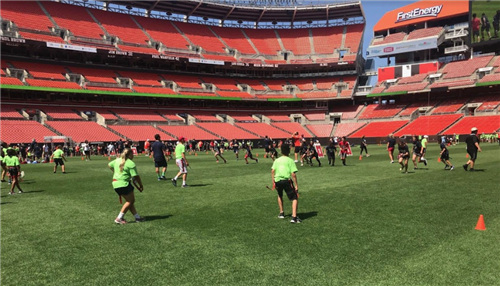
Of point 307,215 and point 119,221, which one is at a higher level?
point 307,215

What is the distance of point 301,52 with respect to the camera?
7900cm

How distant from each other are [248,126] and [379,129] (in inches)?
956

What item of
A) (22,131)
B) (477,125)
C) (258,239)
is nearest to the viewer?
(258,239)

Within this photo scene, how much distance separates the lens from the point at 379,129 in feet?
199

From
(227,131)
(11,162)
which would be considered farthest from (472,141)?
(227,131)

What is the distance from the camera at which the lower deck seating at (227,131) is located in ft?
191

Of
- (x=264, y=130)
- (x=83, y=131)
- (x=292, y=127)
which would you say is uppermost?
(x=292, y=127)

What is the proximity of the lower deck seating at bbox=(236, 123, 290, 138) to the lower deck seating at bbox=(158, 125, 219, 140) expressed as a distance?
9.54 metres

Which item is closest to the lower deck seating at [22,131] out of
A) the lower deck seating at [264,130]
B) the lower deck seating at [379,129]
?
the lower deck seating at [264,130]

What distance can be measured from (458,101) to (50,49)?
70.5m

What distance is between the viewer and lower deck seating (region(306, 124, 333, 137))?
68.4 metres

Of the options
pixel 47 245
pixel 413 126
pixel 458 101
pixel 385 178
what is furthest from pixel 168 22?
pixel 47 245

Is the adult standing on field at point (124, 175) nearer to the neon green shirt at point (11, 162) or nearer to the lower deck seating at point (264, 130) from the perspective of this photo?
the neon green shirt at point (11, 162)

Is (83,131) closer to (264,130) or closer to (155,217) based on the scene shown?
(264,130)
